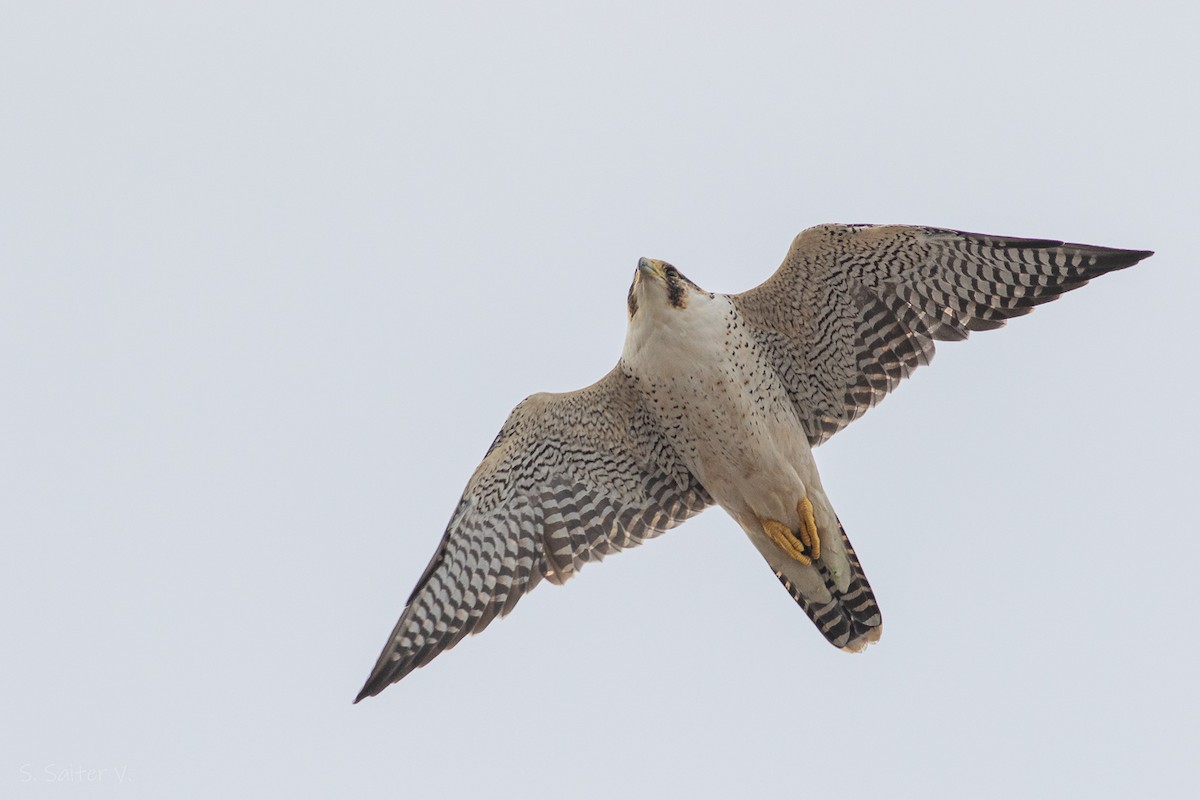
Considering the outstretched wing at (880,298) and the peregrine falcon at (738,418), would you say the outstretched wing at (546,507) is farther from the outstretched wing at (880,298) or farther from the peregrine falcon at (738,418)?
the outstretched wing at (880,298)

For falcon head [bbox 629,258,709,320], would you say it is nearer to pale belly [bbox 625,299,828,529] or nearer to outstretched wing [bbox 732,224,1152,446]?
pale belly [bbox 625,299,828,529]

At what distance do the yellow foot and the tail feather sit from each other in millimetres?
98

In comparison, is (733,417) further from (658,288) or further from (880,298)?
(880,298)

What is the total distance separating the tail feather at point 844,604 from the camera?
34.8 feet

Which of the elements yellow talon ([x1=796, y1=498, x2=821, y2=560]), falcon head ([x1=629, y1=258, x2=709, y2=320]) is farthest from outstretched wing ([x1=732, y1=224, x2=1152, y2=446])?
yellow talon ([x1=796, y1=498, x2=821, y2=560])

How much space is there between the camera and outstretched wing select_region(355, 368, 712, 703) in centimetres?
1082

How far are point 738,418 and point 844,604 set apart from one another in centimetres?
164

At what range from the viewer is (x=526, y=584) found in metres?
10.9

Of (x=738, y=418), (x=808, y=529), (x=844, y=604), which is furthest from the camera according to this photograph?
(x=844, y=604)

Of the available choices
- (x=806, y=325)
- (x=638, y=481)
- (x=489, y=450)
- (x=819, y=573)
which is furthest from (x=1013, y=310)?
(x=489, y=450)

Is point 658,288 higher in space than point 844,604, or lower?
higher

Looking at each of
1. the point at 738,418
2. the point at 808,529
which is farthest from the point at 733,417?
the point at 808,529

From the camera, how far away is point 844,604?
10.7m

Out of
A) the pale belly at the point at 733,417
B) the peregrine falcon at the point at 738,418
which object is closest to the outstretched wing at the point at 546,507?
the peregrine falcon at the point at 738,418
